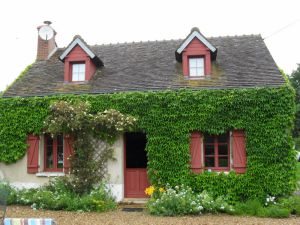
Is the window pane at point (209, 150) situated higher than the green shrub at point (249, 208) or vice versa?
the window pane at point (209, 150)

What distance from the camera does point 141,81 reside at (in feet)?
45.7

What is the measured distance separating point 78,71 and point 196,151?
632 cm

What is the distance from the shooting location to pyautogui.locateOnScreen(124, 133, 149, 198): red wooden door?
13.2 metres

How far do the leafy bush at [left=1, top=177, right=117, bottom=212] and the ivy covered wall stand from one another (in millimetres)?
1885

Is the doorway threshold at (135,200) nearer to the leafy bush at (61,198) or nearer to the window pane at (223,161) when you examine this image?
the leafy bush at (61,198)

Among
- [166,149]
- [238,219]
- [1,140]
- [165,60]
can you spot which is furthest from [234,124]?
[1,140]

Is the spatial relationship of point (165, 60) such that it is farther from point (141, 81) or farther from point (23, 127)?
point (23, 127)

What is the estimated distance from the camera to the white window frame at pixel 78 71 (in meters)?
14.8

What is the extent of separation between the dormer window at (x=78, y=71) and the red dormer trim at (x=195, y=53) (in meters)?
4.39

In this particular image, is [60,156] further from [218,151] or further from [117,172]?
[218,151]

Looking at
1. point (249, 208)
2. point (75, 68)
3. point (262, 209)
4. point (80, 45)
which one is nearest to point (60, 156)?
point (75, 68)

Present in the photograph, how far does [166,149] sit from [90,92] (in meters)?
3.90

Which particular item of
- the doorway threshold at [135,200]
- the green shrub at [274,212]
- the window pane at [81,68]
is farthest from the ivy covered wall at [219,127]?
the window pane at [81,68]

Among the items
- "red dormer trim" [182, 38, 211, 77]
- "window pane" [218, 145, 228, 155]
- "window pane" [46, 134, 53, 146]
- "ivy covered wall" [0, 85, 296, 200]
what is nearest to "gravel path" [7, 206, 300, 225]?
"ivy covered wall" [0, 85, 296, 200]
